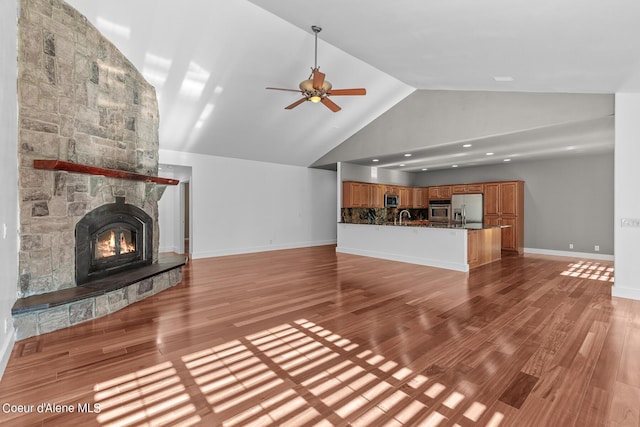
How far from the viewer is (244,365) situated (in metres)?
2.37

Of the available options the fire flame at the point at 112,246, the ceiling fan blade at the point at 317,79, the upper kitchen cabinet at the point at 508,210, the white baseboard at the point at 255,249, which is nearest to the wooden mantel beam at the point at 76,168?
the fire flame at the point at 112,246

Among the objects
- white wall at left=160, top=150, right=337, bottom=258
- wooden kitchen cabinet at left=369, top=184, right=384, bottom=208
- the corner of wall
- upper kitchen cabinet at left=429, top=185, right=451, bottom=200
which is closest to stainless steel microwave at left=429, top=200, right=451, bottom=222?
upper kitchen cabinet at left=429, top=185, right=451, bottom=200

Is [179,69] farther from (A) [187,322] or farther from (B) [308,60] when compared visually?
(A) [187,322]

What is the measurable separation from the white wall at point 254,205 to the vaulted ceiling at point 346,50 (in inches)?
40.2

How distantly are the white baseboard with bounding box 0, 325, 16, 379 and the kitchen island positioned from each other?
20.3ft

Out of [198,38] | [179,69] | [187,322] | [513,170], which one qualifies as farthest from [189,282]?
[513,170]

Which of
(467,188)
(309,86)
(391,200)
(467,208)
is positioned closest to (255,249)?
(391,200)

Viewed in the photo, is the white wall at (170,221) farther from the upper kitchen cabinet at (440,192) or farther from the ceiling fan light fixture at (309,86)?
the upper kitchen cabinet at (440,192)

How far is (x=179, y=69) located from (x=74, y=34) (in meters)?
1.42

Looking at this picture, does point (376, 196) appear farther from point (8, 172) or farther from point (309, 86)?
point (8, 172)

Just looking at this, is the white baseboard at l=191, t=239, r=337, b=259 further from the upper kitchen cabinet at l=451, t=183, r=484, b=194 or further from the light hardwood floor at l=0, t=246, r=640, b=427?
the upper kitchen cabinet at l=451, t=183, r=484, b=194

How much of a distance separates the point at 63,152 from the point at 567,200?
10.2 metres

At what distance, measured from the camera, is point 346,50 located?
4.20 m

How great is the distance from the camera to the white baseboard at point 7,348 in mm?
2254
